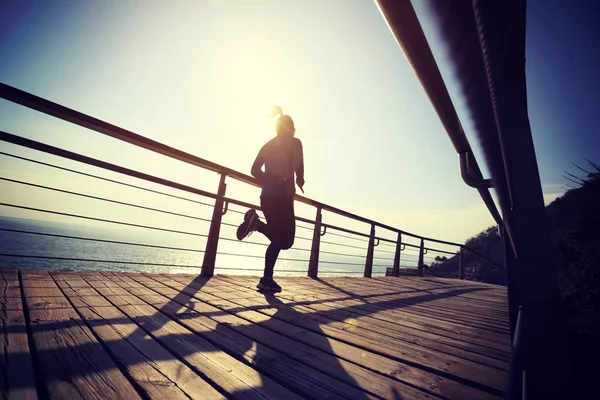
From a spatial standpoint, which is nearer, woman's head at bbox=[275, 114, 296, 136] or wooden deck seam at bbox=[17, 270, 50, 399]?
wooden deck seam at bbox=[17, 270, 50, 399]

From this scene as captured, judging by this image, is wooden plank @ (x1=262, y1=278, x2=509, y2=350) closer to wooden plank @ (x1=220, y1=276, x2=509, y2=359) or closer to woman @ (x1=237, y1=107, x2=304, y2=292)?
wooden plank @ (x1=220, y1=276, x2=509, y2=359)

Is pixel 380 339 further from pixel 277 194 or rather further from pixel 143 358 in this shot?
pixel 277 194

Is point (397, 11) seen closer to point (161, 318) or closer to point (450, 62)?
point (450, 62)

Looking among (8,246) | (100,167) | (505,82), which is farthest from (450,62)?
(8,246)

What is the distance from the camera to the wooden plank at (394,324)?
5.52 ft

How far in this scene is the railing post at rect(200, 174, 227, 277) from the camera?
331 centimetres

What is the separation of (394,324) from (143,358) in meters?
1.61

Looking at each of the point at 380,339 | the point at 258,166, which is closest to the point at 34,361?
the point at 380,339

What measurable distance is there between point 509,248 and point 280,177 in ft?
6.85

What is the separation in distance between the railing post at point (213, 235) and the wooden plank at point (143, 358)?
164cm

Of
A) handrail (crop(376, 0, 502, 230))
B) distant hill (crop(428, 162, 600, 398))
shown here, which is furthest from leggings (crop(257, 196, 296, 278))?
handrail (crop(376, 0, 502, 230))

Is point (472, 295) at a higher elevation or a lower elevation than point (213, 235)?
lower

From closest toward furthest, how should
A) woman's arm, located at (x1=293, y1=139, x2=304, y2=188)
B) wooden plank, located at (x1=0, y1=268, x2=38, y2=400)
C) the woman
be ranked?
wooden plank, located at (x1=0, y1=268, x2=38, y2=400) → the woman → woman's arm, located at (x1=293, y1=139, x2=304, y2=188)

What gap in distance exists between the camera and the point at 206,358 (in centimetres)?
114
